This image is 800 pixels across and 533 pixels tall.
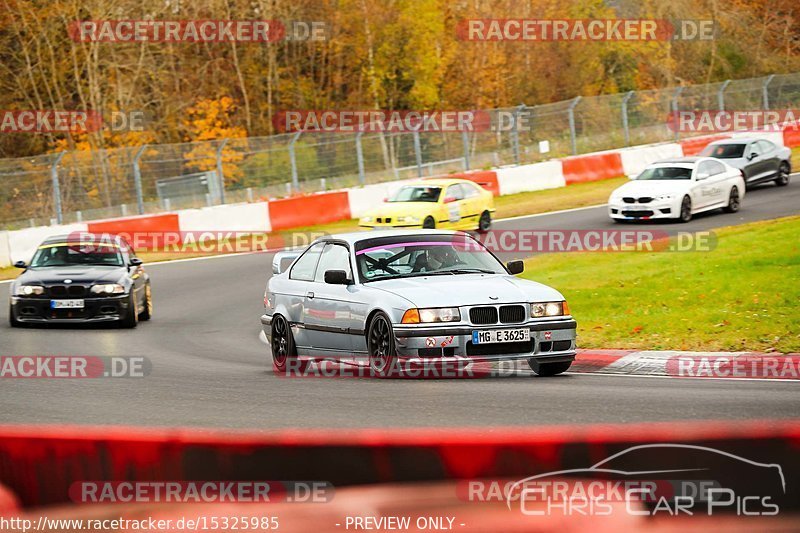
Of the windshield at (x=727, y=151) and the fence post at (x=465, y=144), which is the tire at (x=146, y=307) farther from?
the fence post at (x=465, y=144)

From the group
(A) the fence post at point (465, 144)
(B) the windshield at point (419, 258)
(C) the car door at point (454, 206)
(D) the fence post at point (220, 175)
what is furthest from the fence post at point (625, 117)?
(B) the windshield at point (419, 258)

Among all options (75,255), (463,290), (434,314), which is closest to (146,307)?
(75,255)

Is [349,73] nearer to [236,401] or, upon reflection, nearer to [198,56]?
[198,56]

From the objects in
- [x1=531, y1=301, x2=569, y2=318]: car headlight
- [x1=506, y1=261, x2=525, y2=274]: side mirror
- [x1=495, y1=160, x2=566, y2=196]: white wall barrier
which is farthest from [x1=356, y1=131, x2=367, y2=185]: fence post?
[x1=531, y1=301, x2=569, y2=318]: car headlight

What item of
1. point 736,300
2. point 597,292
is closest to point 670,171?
point 597,292

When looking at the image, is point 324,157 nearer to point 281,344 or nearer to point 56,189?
point 56,189

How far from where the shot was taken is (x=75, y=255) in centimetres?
1808

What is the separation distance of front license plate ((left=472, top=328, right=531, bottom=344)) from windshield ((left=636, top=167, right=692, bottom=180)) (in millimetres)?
16747

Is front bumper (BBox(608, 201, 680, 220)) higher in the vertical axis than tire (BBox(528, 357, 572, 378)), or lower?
higher

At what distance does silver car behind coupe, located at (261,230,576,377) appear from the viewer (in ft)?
35.4

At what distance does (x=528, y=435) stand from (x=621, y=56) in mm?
62996

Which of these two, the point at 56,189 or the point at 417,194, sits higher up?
the point at 56,189

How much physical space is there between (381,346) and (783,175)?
72.8ft

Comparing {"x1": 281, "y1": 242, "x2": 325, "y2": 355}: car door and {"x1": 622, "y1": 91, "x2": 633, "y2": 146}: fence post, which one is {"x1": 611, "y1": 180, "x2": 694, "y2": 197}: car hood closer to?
{"x1": 622, "y1": 91, "x2": 633, "y2": 146}: fence post
